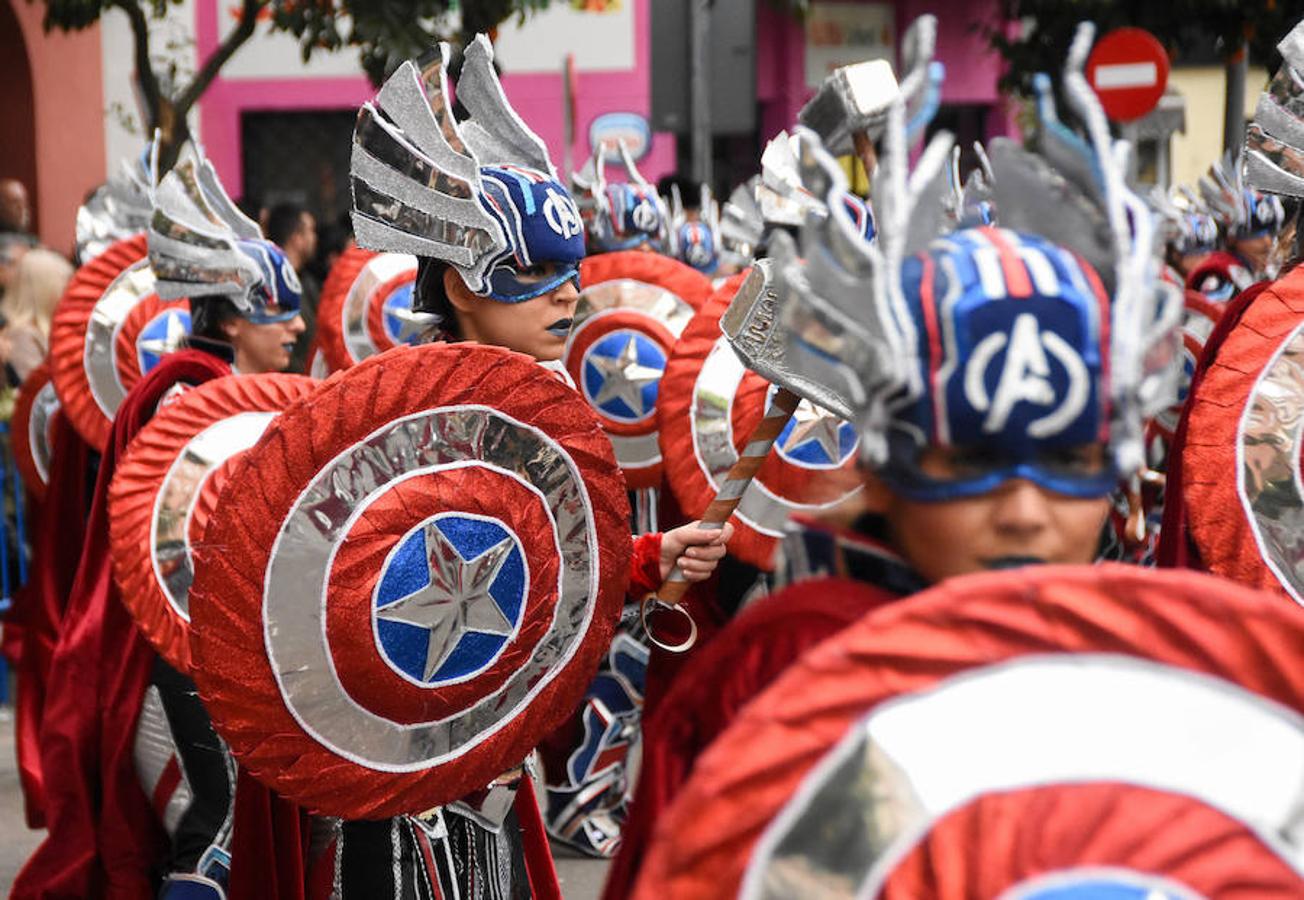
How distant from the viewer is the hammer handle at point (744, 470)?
313 cm

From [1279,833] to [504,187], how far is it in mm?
2390

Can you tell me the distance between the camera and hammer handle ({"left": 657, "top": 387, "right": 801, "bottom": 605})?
10.3 feet

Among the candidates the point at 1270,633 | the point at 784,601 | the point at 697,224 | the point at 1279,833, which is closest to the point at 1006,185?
the point at 784,601

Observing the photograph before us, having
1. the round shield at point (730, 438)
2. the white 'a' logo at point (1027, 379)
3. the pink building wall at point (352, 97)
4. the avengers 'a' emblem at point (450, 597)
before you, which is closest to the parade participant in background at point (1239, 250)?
the round shield at point (730, 438)

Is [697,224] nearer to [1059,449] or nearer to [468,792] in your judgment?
[468,792]

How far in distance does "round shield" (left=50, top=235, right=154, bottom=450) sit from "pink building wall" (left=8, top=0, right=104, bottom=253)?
10.2 metres

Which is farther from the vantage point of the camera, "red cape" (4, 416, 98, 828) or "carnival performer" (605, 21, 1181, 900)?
"red cape" (4, 416, 98, 828)

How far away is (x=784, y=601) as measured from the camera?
2.01m

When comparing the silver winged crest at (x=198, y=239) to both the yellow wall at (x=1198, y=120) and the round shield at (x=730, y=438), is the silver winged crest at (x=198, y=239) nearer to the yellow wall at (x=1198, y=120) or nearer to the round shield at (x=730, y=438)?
the round shield at (x=730, y=438)

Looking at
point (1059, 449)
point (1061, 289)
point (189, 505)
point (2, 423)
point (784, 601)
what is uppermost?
point (1061, 289)

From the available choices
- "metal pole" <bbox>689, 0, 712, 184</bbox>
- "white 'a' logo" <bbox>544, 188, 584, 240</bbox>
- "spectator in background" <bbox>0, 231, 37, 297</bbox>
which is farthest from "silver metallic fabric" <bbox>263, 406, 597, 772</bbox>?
"metal pole" <bbox>689, 0, 712, 184</bbox>

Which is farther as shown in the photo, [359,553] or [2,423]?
[2,423]

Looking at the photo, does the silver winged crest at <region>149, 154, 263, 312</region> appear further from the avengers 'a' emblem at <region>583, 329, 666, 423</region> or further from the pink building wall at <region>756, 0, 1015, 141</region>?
the pink building wall at <region>756, 0, 1015, 141</region>

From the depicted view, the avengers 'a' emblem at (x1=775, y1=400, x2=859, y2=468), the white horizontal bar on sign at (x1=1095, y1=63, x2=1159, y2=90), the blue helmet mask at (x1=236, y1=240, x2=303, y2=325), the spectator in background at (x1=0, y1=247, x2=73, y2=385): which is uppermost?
the white horizontal bar on sign at (x1=1095, y1=63, x2=1159, y2=90)
